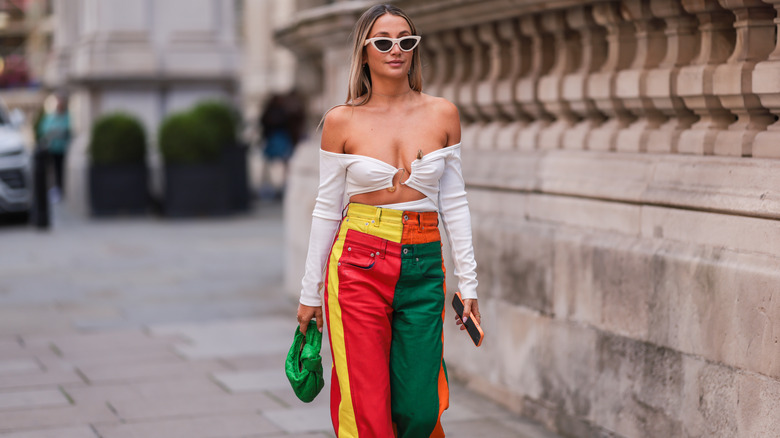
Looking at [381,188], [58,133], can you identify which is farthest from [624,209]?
[58,133]

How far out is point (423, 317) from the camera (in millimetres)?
3455

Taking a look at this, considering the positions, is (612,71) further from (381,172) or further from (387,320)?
(387,320)

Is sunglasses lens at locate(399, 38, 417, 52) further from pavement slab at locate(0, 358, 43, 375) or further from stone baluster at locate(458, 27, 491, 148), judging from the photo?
pavement slab at locate(0, 358, 43, 375)

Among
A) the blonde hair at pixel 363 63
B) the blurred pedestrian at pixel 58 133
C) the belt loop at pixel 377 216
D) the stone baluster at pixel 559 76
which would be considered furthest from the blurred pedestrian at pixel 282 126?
the belt loop at pixel 377 216

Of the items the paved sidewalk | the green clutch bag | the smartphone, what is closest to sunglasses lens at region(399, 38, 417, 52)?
the smartphone

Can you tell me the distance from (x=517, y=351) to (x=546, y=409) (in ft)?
1.18

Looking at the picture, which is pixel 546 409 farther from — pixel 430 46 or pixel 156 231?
Answer: pixel 156 231

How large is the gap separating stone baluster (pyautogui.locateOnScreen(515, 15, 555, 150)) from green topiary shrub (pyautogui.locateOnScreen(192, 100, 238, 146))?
32.3ft

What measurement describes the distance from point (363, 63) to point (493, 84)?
2506mm

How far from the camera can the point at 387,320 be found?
3455 mm

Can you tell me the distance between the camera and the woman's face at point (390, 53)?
3.46 meters

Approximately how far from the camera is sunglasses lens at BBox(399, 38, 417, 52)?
11.3 feet

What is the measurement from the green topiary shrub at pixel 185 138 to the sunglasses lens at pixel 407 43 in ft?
37.9

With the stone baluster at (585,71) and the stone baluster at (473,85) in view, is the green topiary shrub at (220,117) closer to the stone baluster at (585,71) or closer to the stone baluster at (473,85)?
the stone baluster at (473,85)
